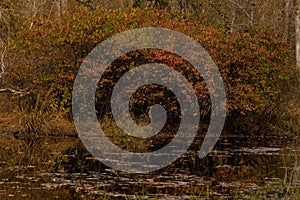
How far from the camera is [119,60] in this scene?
2072 centimetres

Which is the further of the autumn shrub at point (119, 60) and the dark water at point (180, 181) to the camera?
the autumn shrub at point (119, 60)

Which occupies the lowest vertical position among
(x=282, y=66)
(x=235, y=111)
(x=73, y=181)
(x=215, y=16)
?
(x=73, y=181)

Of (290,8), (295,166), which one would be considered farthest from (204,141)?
(290,8)

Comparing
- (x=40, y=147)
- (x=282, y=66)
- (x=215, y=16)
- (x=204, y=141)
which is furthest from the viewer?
(x=215, y=16)

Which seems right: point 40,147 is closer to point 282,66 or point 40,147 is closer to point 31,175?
Answer: point 31,175

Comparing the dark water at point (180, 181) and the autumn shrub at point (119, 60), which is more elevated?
the autumn shrub at point (119, 60)

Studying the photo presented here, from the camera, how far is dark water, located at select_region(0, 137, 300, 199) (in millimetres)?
10820

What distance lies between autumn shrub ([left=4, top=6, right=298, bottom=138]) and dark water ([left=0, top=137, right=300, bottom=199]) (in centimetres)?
551

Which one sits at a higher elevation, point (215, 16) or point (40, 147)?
point (215, 16)

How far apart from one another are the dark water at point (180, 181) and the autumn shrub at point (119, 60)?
18.1 feet

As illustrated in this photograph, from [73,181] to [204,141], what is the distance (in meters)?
8.39

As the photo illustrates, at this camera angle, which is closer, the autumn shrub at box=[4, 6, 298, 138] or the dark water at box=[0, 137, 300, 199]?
the dark water at box=[0, 137, 300, 199]

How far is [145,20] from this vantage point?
21328 millimetres

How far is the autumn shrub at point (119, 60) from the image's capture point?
2041 cm
